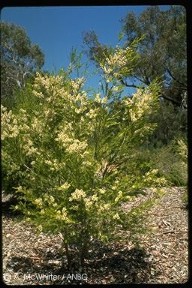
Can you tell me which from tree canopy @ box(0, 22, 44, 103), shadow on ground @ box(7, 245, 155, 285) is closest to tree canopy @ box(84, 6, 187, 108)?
tree canopy @ box(0, 22, 44, 103)

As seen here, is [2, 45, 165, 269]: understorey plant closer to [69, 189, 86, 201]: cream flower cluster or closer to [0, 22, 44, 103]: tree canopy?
[69, 189, 86, 201]: cream flower cluster

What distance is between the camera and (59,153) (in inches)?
191

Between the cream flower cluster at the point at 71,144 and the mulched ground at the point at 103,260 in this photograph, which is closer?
the cream flower cluster at the point at 71,144

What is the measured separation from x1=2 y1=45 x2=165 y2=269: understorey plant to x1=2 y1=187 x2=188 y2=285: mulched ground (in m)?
0.43

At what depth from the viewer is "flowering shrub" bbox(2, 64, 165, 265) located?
4.64 m

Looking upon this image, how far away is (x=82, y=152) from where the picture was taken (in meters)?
4.55

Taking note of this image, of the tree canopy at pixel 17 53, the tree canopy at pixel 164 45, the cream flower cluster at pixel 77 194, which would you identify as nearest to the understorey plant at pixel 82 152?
the cream flower cluster at pixel 77 194

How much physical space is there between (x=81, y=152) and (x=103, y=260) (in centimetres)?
164

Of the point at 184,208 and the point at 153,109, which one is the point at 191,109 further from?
the point at 184,208

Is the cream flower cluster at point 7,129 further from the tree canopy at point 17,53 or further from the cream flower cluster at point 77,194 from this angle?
the tree canopy at point 17,53

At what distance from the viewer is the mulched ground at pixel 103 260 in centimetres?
507

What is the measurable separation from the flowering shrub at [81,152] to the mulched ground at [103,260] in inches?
16.7

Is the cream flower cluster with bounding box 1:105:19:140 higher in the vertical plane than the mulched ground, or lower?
higher

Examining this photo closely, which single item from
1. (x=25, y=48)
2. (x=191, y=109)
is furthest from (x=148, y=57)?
(x=191, y=109)
